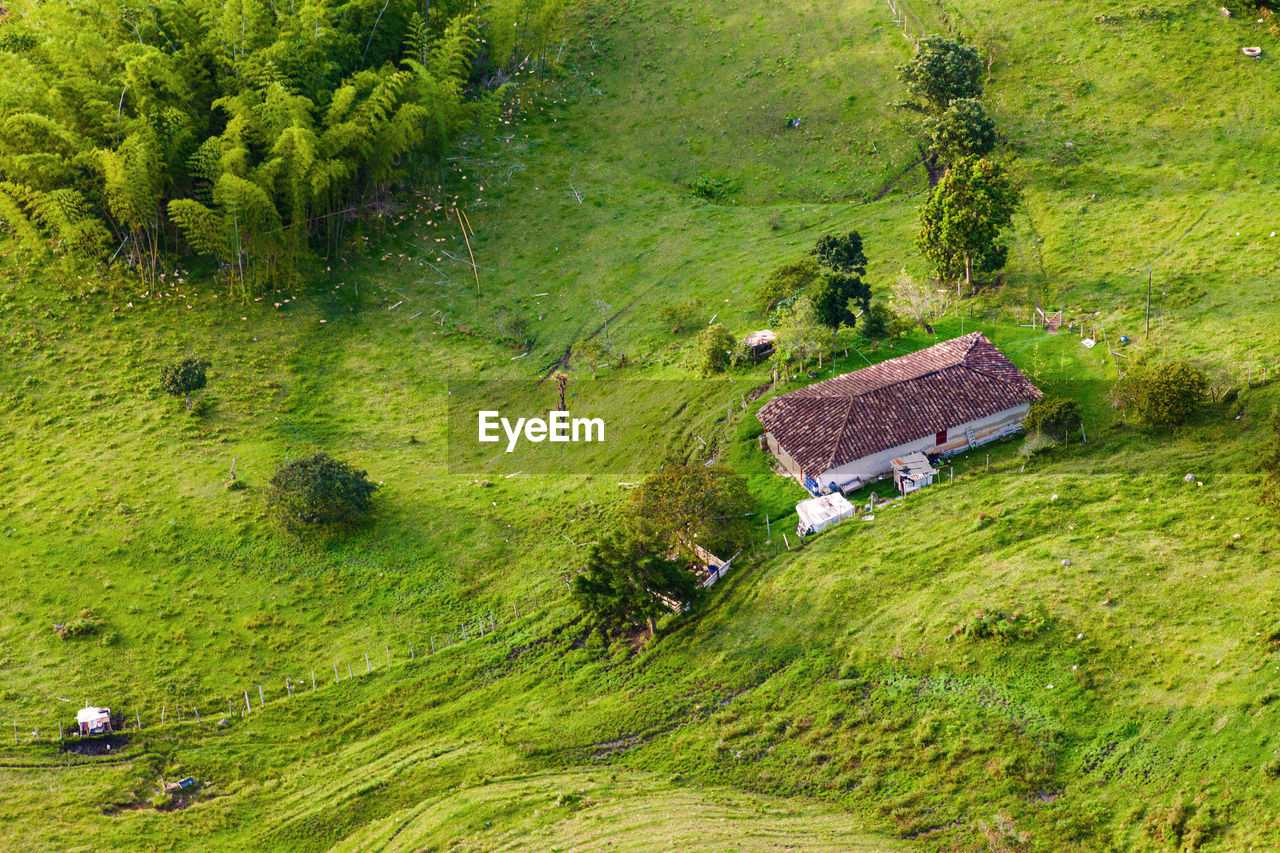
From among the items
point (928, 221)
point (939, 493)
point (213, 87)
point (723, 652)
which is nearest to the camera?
point (723, 652)

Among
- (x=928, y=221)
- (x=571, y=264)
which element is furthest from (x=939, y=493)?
(x=571, y=264)

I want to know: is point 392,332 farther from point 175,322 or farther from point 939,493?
point 939,493

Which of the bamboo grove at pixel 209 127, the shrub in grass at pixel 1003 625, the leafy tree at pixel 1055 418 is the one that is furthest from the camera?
the bamboo grove at pixel 209 127

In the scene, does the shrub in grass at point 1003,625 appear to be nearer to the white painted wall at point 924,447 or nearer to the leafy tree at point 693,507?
the white painted wall at point 924,447

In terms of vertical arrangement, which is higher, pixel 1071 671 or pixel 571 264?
pixel 571 264

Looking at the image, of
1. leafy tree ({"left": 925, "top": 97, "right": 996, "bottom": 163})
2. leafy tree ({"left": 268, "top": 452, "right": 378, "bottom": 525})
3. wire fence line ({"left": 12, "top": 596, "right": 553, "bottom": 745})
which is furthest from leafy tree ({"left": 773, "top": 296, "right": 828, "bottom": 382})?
leafy tree ({"left": 268, "top": 452, "right": 378, "bottom": 525})

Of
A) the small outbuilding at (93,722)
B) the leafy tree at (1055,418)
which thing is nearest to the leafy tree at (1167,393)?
the leafy tree at (1055,418)

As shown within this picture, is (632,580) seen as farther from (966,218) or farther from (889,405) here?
(966,218)

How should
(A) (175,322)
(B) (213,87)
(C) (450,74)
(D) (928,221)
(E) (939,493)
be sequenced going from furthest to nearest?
(C) (450,74) → (B) (213,87) → (A) (175,322) → (D) (928,221) → (E) (939,493)
